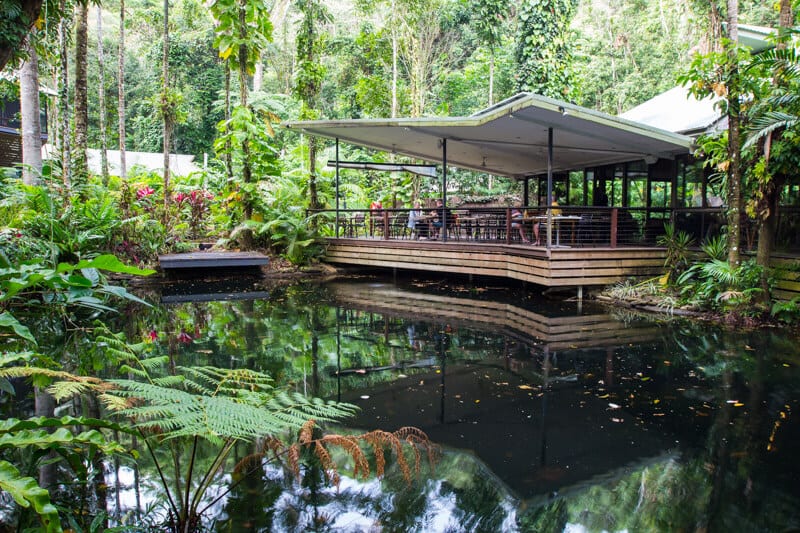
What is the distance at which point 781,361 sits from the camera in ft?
20.1

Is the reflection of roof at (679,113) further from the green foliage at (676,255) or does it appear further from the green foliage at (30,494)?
the green foliage at (30,494)

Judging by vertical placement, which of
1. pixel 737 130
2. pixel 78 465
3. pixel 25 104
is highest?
pixel 25 104

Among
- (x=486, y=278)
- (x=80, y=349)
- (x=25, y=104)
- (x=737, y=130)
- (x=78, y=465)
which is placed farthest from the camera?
(x=486, y=278)

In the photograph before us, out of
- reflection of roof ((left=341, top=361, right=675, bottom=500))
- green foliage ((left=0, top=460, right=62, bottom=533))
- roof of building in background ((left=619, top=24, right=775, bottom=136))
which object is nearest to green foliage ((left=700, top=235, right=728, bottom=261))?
roof of building in background ((left=619, top=24, right=775, bottom=136))

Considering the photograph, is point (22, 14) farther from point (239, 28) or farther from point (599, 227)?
point (239, 28)

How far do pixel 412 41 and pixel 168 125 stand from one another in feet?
37.5

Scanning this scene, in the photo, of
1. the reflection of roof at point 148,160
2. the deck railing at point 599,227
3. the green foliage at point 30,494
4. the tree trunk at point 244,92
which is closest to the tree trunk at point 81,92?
the tree trunk at point 244,92

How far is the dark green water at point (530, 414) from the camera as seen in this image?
10.2 feet

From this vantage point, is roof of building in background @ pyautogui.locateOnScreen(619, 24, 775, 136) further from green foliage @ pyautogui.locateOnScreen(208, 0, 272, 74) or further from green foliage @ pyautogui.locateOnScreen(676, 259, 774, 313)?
green foliage @ pyautogui.locateOnScreen(208, 0, 272, 74)

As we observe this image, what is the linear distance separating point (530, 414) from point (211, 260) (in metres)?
10.6

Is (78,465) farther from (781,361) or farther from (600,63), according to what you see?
(600,63)

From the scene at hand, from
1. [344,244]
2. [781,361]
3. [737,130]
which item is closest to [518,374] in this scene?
[781,361]

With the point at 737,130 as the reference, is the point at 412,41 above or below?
above

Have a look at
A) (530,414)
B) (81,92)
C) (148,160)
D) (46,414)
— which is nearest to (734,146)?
(530,414)
